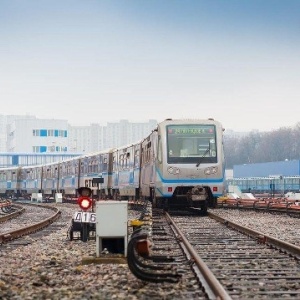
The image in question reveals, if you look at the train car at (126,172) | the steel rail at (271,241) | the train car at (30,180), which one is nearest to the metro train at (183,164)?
the train car at (126,172)

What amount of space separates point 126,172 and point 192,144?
964 cm

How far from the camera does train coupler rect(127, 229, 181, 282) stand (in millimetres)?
7867

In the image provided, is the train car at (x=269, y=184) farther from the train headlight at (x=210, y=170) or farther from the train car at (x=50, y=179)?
the train headlight at (x=210, y=170)

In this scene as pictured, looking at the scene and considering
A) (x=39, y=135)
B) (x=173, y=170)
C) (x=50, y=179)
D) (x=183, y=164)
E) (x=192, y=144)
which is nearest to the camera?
(x=173, y=170)

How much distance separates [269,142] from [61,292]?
145m

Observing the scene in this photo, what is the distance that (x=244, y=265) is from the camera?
A: 9375mm

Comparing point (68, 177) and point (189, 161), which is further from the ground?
point (68, 177)

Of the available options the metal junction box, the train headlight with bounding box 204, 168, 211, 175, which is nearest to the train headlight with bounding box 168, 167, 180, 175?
the train headlight with bounding box 204, 168, 211, 175

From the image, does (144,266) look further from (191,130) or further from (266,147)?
(266,147)

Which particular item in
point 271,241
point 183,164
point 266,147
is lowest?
point 271,241

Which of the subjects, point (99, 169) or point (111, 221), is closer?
point (111, 221)

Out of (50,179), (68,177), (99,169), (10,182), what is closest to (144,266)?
(99,169)

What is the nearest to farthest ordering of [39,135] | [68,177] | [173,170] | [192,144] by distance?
[173,170]
[192,144]
[68,177]
[39,135]

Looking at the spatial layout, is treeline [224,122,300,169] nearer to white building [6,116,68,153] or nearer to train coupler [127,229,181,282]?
white building [6,116,68,153]
